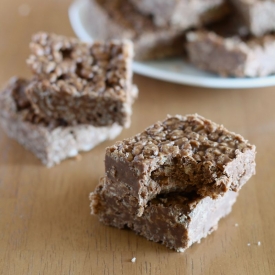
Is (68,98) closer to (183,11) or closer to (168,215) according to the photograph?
(168,215)

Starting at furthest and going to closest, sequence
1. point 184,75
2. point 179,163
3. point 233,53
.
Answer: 1. point 184,75
2. point 233,53
3. point 179,163

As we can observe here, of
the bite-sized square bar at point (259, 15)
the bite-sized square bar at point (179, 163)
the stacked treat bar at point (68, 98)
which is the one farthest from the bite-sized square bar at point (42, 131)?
the bite-sized square bar at point (259, 15)

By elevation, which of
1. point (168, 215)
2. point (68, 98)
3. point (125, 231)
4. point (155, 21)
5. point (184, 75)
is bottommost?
point (125, 231)

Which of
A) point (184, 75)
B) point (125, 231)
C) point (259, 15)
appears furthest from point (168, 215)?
point (259, 15)

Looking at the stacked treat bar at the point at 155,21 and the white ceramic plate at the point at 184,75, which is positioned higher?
the stacked treat bar at the point at 155,21

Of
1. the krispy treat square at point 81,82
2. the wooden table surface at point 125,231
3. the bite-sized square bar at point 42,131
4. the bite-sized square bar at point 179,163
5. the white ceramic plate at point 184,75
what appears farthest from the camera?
the white ceramic plate at point 184,75

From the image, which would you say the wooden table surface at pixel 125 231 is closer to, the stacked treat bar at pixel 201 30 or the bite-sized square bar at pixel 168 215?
the bite-sized square bar at pixel 168 215

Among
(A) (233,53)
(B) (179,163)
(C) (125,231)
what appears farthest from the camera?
(A) (233,53)
